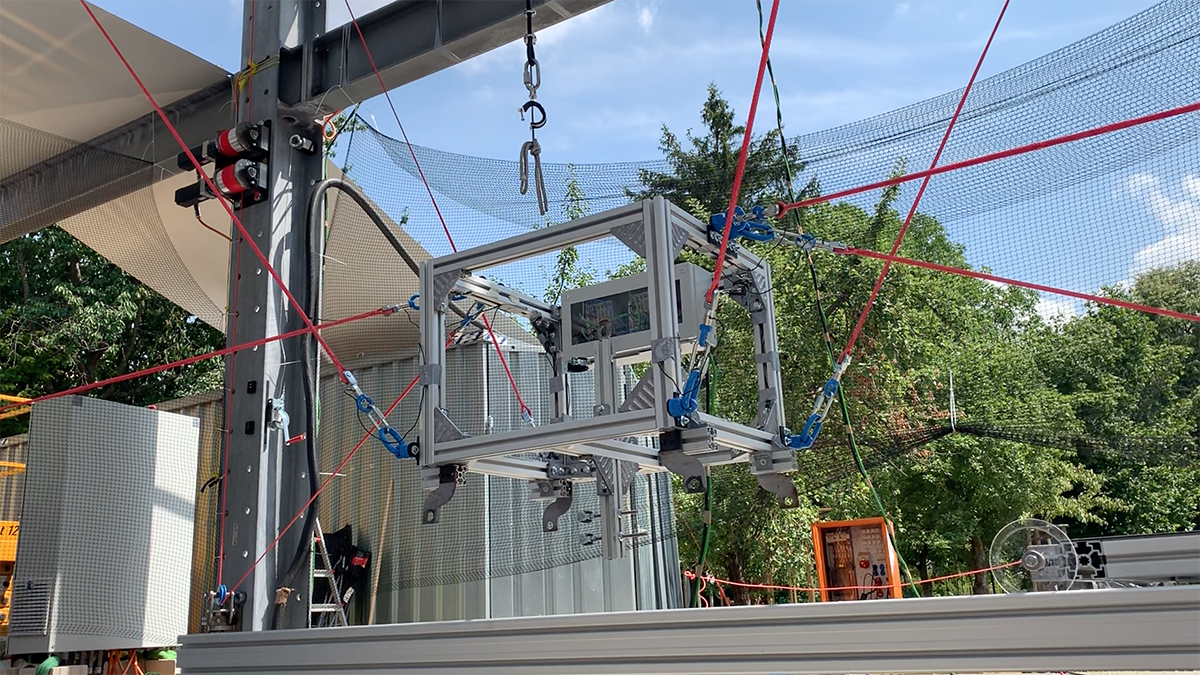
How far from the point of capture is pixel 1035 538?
3.64m

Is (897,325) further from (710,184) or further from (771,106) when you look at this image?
(710,184)

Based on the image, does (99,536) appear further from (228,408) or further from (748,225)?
(748,225)

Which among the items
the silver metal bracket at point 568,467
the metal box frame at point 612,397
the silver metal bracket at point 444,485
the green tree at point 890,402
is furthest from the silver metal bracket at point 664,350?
the green tree at point 890,402

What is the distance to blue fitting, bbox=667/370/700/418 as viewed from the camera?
3205 mm

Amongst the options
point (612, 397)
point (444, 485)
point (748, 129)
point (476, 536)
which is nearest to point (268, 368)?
point (476, 536)

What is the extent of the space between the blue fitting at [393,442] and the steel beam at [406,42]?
8.21ft

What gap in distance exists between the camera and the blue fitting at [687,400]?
3.21 metres

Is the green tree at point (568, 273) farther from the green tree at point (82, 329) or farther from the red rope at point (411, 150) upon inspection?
the green tree at point (82, 329)

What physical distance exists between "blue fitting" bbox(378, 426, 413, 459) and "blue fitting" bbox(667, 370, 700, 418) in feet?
4.78

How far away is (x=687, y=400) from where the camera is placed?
126 inches

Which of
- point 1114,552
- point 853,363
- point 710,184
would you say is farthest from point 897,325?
point 1114,552

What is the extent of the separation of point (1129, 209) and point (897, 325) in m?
7.53

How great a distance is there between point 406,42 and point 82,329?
1240 cm

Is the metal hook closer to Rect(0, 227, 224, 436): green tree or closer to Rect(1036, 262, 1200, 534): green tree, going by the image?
Rect(0, 227, 224, 436): green tree
